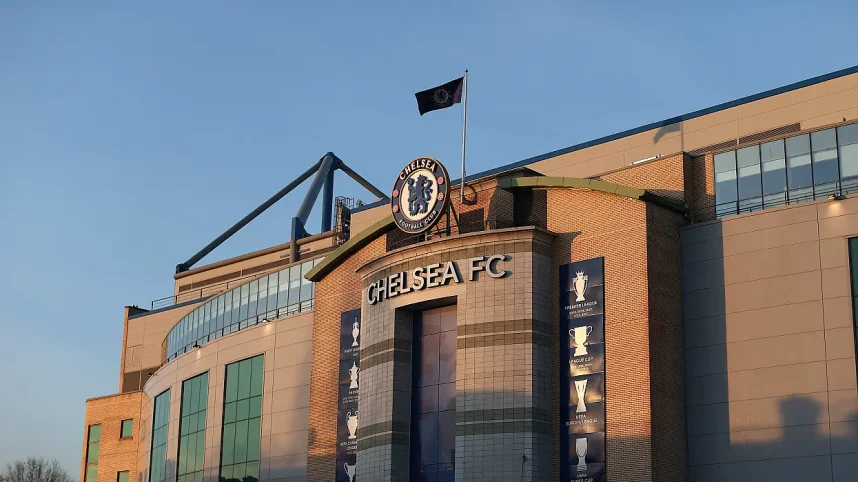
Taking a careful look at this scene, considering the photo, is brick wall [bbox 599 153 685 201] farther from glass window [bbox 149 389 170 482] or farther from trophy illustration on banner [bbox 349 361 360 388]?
glass window [bbox 149 389 170 482]

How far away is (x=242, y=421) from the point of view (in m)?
75.1

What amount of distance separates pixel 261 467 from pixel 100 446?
33342 mm

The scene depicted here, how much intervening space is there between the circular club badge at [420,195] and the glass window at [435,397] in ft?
14.8

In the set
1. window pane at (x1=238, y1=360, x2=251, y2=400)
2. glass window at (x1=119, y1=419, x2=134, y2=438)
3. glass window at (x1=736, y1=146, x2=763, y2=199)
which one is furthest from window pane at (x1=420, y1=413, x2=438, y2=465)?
glass window at (x1=119, y1=419, x2=134, y2=438)

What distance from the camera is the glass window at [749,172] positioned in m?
55.6

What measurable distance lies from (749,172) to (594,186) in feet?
23.2

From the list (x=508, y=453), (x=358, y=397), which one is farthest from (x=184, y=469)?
(x=508, y=453)

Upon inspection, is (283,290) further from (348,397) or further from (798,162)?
(798,162)

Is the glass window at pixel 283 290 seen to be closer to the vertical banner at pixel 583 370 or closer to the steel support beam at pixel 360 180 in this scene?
the vertical banner at pixel 583 370

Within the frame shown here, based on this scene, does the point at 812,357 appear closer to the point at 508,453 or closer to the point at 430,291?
the point at 508,453

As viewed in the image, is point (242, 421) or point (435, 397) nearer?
point (435, 397)

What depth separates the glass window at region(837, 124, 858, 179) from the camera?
5331 centimetres

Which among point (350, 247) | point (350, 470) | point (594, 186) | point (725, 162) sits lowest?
point (350, 470)

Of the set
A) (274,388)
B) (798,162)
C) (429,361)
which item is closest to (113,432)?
(274,388)
